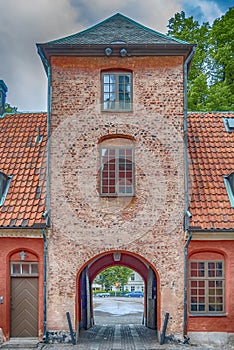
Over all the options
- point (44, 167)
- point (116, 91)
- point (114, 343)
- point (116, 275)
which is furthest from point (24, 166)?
point (116, 275)

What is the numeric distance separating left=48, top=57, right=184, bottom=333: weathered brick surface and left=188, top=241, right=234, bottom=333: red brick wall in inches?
20.2

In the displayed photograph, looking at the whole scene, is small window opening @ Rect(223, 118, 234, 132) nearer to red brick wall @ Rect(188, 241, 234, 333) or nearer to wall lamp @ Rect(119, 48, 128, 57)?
red brick wall @ Rect(188, 241, 234, 333)

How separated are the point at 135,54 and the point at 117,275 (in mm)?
46567

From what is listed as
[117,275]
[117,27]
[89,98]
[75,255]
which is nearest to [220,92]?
[117,27]

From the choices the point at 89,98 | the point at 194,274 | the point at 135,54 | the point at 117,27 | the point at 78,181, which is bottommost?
the point at 194,274

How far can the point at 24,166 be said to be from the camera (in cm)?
1798

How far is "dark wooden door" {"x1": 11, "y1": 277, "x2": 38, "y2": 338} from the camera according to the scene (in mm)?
16359

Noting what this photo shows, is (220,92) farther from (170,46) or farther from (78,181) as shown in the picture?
(78,181)

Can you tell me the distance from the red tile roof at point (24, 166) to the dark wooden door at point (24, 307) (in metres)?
2.09

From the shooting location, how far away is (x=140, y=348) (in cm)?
1561

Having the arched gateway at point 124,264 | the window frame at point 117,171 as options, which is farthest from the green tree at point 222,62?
the window frame at point 117,171

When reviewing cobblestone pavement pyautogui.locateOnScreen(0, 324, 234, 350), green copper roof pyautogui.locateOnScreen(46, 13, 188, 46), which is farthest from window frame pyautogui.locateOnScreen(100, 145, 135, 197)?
cobblestone pavement pyautogui.locateOnScreen(0, 324, 234, 350)

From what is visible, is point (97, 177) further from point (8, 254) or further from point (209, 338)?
point (209, 338)

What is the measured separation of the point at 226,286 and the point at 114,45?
8.69 meters
